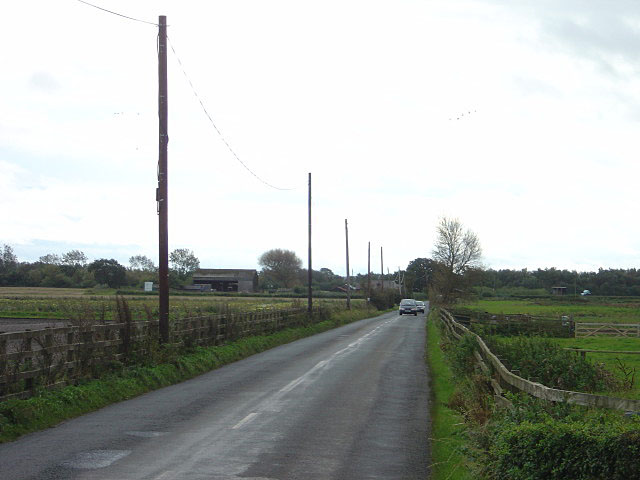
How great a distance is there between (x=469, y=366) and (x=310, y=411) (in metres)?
4.38

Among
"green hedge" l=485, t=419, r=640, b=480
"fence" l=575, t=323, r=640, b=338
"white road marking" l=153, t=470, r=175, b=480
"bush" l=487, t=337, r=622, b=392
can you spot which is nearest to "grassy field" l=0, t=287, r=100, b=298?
"fence" l=575, t=323, r=640, b=338

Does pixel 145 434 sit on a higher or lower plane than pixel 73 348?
lower

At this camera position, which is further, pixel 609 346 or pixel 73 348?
pixel 609 346

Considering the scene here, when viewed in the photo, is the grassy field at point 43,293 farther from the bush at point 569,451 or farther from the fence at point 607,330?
the bush at point 569,451

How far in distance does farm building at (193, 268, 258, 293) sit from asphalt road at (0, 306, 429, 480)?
10381cm

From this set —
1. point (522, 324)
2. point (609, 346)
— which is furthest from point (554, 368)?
point (522, 324)

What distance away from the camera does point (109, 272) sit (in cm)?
9881

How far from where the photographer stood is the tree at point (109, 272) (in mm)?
98062

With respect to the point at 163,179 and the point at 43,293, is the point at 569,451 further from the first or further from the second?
the point at 43,293

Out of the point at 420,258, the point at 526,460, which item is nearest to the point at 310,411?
the point at 526,460

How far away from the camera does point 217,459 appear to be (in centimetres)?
864

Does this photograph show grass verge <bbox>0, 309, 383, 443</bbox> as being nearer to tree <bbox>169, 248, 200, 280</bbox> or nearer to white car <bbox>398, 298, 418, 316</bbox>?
white car <bbox>398, 298, 418, 316</bbox>

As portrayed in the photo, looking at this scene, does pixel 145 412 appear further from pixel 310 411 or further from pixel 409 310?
pixel 409 310

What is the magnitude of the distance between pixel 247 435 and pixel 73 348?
546cm
